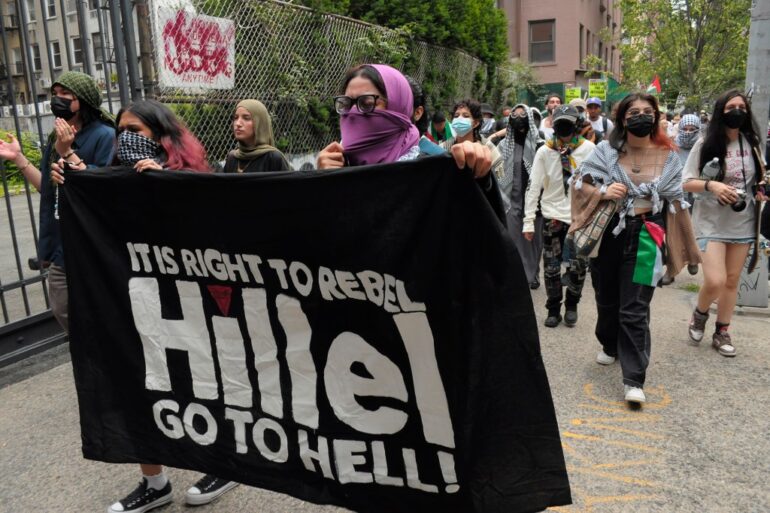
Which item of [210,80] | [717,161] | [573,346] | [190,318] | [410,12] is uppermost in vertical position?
[410,12]

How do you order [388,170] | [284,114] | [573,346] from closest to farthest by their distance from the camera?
1. [388,170]
2. [573,346]
3. [284,114]

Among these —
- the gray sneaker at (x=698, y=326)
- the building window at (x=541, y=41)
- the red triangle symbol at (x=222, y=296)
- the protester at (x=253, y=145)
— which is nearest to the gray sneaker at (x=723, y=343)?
the gray sneaker at (x=698, y=326)

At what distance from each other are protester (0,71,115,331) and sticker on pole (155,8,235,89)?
5.81 feet

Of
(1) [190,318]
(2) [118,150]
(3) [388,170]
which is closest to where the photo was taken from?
(3) [388,170]

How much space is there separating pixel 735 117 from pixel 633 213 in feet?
4.21

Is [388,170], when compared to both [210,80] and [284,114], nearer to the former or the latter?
[210,80]

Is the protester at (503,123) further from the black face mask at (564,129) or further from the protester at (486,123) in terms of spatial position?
the black face mask at (564,129)

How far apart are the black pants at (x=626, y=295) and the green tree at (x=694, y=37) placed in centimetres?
1480

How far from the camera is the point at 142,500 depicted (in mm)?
2857

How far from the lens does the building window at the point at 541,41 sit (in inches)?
1186

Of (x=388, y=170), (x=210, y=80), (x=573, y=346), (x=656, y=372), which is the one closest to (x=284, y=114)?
(x=210, y=80)

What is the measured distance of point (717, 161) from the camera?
466 cm

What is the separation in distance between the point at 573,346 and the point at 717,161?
171cm

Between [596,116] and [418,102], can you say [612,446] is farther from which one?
[596,116]
